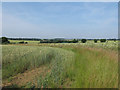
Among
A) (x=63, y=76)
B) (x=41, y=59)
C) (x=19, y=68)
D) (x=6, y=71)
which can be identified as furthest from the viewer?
(x=41, y=59)

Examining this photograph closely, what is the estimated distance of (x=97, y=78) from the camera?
190 cm

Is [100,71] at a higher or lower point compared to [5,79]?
higher

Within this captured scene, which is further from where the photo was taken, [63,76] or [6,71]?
[6,71]

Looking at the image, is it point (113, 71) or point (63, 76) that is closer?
point (113, 71)

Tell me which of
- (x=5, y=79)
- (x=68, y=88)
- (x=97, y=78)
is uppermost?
(x=97, y=78)

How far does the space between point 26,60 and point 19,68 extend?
0.53 metres

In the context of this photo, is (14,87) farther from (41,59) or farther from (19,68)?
(41,59)

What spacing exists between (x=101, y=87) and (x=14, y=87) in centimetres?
178

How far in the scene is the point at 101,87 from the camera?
1754 mm

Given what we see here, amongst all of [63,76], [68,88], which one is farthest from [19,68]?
[68,88]

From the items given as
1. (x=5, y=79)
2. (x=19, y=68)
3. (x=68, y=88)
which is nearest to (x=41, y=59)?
(x=19, y=68)

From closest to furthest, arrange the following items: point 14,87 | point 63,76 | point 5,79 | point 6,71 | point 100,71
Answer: point 100,71 → point 14,87 → point 63,76 → point 5,79 → point 6,71

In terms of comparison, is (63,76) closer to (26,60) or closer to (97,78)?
(97,78)

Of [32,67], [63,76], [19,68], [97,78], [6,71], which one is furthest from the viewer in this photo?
[32,67]
